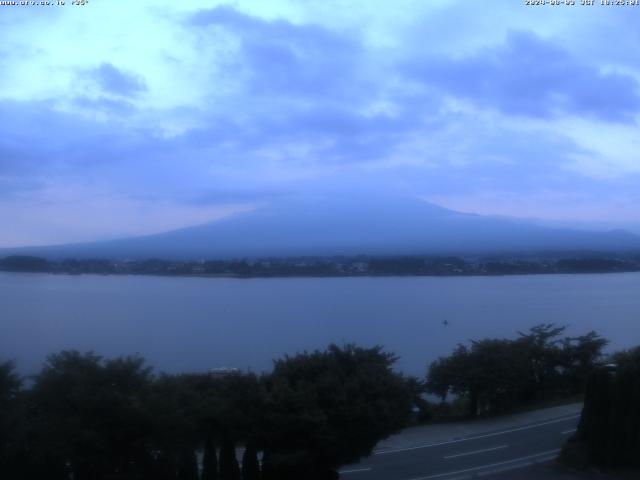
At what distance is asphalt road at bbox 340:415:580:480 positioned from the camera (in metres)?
10.1

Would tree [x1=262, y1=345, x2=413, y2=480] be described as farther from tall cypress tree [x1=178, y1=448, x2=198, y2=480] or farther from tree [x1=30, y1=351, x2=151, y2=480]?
tree [x1=30, y1=351, x2=151, y2=480]

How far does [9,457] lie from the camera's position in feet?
23.7

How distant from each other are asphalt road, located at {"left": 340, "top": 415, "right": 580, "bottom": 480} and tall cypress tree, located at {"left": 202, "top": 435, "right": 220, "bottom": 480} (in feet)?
7.89

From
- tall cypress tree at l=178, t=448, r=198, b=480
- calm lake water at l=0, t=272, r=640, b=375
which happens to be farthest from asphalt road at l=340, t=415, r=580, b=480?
calm lake water at l=0, t=272, r=640, b=375

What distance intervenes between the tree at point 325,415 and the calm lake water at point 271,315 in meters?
7.52

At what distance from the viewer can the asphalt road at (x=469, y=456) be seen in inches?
396

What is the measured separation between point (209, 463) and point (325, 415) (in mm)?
1387

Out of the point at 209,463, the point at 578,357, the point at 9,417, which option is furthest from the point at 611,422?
the point at 578,357

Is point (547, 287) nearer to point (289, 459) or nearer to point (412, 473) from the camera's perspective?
point (412, 473)

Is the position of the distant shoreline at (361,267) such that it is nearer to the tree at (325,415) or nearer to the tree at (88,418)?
the tree at (88,418)

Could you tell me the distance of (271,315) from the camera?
85.1 ft

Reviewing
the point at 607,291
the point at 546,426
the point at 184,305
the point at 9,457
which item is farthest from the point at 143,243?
the point at 9,457

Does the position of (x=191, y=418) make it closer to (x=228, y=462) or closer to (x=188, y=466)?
(x=188, y=466)

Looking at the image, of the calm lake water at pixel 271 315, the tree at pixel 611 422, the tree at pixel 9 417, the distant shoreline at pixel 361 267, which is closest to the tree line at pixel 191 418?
the tree at pixel 9 417
